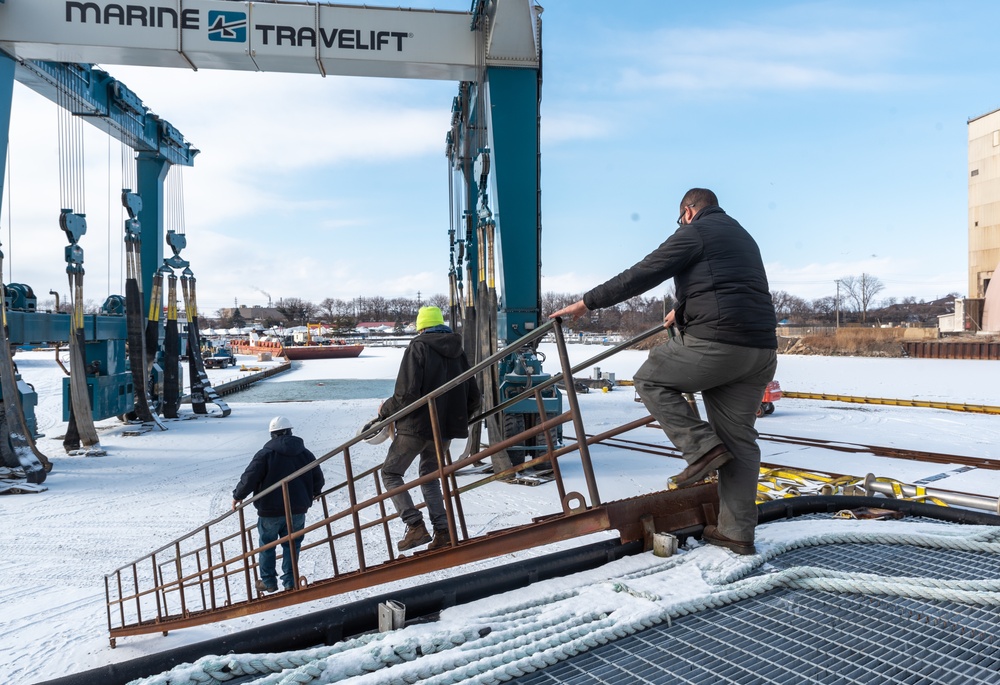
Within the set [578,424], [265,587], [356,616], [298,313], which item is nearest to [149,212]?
[265,587]

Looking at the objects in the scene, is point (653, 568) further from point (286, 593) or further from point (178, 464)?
point (178, 464)

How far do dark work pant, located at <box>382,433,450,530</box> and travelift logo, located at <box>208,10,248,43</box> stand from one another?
919 cm

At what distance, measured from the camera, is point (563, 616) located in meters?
2.44

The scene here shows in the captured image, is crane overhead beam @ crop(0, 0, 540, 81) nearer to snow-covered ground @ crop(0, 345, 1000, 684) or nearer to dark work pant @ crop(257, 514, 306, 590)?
snow-covered ground @ crop(0, 345, 1000, 684)

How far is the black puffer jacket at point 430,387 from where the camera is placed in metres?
4.76

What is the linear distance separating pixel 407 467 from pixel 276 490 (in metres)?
1.55

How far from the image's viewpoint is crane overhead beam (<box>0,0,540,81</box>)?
36.2 feet

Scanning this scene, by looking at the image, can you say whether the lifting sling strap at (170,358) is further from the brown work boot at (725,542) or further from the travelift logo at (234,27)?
the brown work boot at (725,542)

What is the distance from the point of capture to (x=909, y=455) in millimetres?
10898

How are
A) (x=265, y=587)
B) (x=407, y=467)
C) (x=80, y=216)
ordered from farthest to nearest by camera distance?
(x=80, y=216), (x=265, y=587), (x=407, y=467)

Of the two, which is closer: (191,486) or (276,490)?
(276,490)

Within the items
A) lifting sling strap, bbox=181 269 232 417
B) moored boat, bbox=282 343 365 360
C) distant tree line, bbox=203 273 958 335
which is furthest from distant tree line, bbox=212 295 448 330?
lifting sling strap, bbox=181 269 232 417

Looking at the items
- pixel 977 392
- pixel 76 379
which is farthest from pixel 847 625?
pixel 977 392

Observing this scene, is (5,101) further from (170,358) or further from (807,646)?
(807,646)
